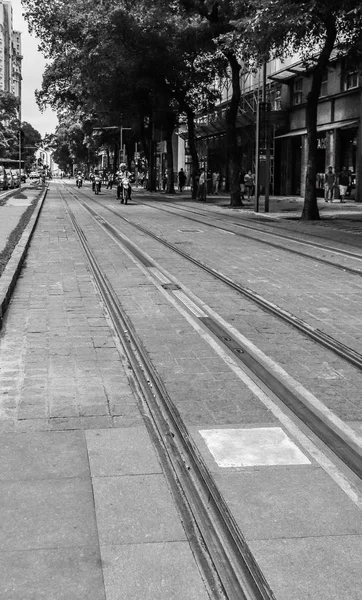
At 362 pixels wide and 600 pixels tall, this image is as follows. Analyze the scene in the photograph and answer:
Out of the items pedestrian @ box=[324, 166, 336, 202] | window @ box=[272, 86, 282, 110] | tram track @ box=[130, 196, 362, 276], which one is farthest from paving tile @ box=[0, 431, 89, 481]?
window @ box=[272, 86, 282, 110]

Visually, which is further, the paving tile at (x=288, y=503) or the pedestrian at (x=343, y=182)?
the pedestrian at (x=343, y=182)

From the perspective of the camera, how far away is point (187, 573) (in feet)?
10.9

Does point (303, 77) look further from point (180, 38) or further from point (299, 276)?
point (299, 276)

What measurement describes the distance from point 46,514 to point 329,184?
34063 millimetres

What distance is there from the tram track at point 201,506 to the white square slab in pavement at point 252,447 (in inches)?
5.4

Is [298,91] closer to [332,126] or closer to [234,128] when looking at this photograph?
[332,126]

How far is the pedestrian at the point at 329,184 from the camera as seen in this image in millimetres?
36031

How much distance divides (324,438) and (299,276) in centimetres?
771

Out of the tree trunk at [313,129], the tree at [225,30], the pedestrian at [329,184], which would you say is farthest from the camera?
the pedestrian at [329,184]

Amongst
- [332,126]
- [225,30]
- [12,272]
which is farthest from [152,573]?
[332,126]

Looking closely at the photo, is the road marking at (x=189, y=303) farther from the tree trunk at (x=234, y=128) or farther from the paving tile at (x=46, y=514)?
the tree trunk at (x=234, y=128)

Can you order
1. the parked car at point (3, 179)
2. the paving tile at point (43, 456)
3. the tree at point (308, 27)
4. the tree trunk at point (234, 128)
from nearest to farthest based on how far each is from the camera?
the paving tile at point (43, 456), the tree at point (308, 27), the tree trunk at point (234, 128), the parked car at point (3, 179)

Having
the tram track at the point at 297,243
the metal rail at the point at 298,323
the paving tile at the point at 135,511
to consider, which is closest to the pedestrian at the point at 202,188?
the tram track at the point at 297,243

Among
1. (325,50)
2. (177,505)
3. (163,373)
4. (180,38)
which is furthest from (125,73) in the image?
(177,505)
